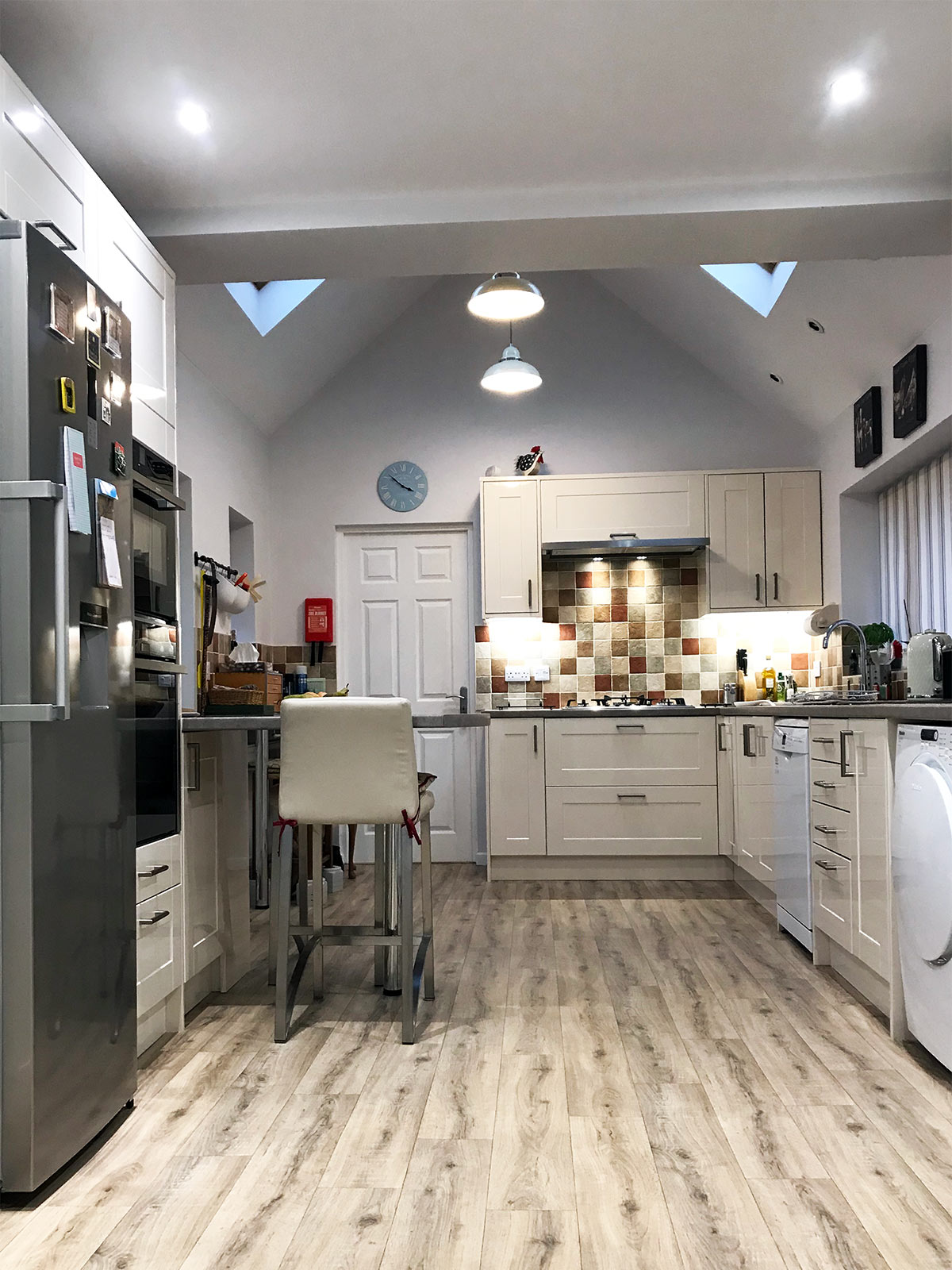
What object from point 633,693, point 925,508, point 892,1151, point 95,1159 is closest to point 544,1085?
point 892,1151

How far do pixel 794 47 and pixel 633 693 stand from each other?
394 cm

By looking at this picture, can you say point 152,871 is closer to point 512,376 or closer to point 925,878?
point 925,878

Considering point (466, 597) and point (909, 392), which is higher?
point (909, 392)

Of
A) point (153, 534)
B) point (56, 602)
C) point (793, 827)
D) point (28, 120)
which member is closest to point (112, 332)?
point (28, 120)

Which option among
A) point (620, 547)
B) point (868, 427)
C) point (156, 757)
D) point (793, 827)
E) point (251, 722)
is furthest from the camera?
point (620, 547)

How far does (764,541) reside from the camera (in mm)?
5543

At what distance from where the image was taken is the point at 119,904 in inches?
88.3

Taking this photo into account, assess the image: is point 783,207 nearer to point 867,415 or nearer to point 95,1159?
point 867,415

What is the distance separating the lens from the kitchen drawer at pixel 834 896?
3111mm

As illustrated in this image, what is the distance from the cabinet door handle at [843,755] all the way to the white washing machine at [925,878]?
40 centimetres

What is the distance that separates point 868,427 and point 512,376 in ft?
5.48

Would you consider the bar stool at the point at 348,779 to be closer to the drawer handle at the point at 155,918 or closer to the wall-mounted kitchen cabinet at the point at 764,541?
the drawer handle at the point at 155,918

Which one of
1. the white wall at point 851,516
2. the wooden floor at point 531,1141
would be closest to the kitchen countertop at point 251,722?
the wooden floor at point 531,1141

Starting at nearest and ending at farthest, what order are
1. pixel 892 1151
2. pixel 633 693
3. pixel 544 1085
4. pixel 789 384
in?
pixel 892 1151 < pixel 544 1085 < pixel 789 384 < pixel 633 693
